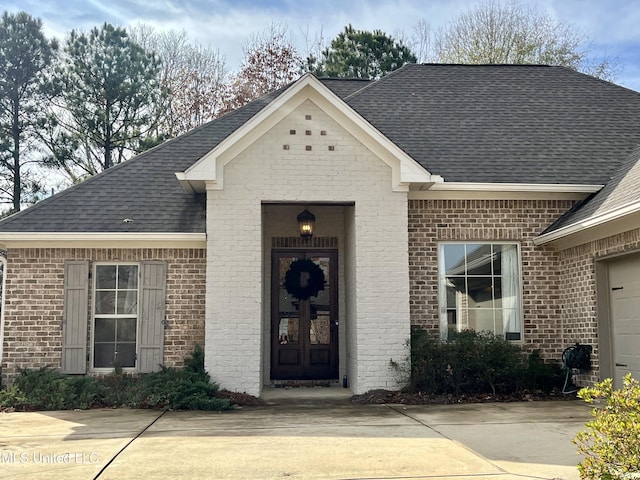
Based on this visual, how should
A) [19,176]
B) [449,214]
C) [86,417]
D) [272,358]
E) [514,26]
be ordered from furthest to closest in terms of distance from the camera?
[514,26] → [19,176] → [272,358] → [449,214] → [86,417]

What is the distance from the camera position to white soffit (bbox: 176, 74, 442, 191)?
35.5ft

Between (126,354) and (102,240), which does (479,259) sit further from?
(102,240)

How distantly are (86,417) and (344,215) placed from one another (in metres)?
6.07

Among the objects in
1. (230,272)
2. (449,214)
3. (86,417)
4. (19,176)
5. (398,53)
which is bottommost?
(86,417)

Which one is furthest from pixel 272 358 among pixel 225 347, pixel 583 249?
pixel 583 249

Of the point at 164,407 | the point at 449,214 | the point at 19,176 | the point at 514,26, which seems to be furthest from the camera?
the point at 514,26

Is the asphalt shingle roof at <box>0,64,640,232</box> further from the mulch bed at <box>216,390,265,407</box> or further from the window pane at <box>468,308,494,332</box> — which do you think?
the mulch bed at <box>216,390,265,407</box>

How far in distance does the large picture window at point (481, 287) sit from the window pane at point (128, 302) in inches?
206

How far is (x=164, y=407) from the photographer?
9.78 metres

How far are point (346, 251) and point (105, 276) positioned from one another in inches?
170

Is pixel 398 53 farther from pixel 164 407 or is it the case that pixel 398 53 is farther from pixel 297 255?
pixel 164 407

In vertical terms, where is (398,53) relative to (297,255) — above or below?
above

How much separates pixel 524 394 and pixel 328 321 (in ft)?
13.1

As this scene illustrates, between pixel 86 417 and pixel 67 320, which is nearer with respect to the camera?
pixel 86 417
